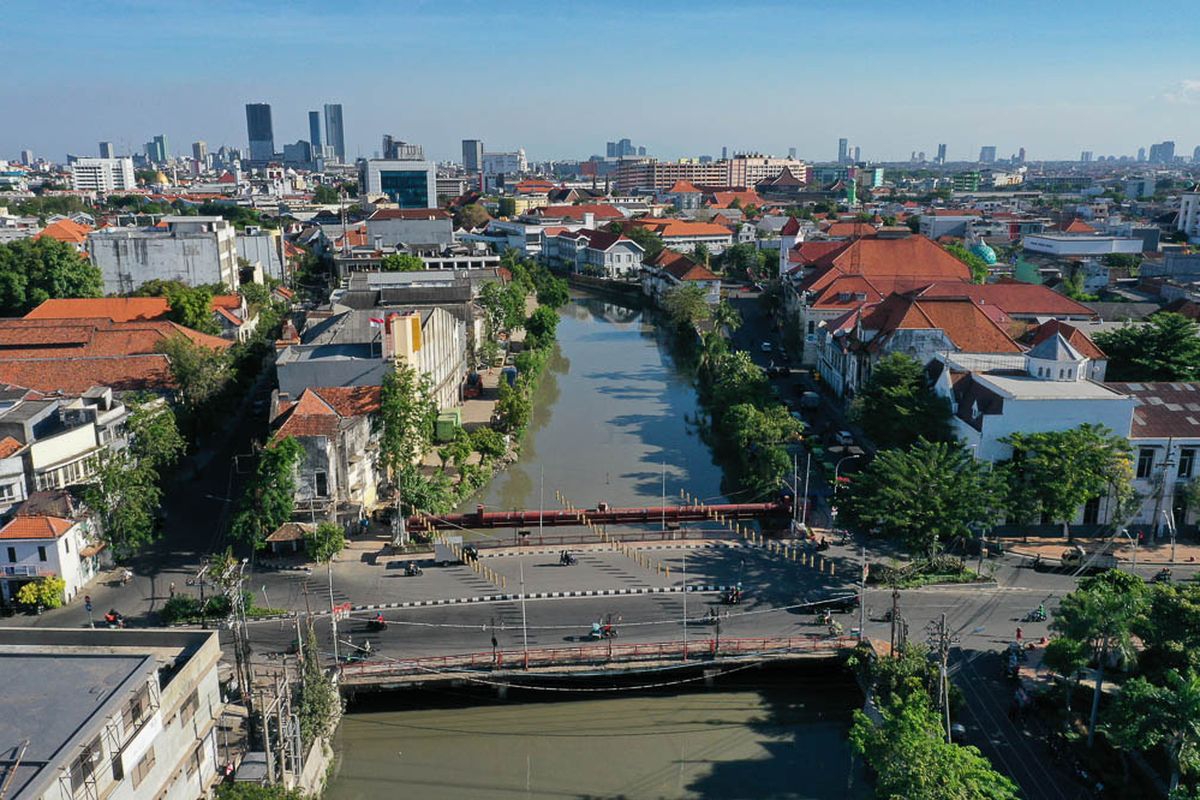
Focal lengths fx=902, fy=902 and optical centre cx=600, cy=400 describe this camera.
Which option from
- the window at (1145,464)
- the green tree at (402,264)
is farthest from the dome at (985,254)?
the window at (1145,464)

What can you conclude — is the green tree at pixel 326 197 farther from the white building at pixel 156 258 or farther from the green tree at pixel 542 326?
the green tree at pixel 542 326

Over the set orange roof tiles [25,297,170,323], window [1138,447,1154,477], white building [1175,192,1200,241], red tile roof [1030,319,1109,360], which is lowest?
window [1138,447,1154,477]

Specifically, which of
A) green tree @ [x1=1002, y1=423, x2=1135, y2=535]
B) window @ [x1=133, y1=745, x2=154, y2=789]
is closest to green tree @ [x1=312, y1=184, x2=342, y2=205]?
green tree @ [x1=1002, y1=423, x2=1135, y2=535]

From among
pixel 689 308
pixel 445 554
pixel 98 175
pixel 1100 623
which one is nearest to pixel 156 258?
pixel 689 308

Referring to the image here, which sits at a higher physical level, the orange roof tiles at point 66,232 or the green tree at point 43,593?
the orange roof tiles at point 66,232

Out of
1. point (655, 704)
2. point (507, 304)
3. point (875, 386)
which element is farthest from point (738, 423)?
point (507, 304)

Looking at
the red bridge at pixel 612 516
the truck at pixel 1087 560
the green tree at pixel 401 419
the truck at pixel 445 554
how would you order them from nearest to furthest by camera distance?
the truck at pixel 1087 560, the truck at pixel 445 554, the red bridge at pixel 612 516, the green tree at pixel 401 419

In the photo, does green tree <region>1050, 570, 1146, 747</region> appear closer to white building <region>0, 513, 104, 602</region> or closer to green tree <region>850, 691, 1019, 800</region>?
green tree <region>850, 691, 1019, 800</region>

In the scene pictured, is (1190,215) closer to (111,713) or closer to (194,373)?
(194,373)
